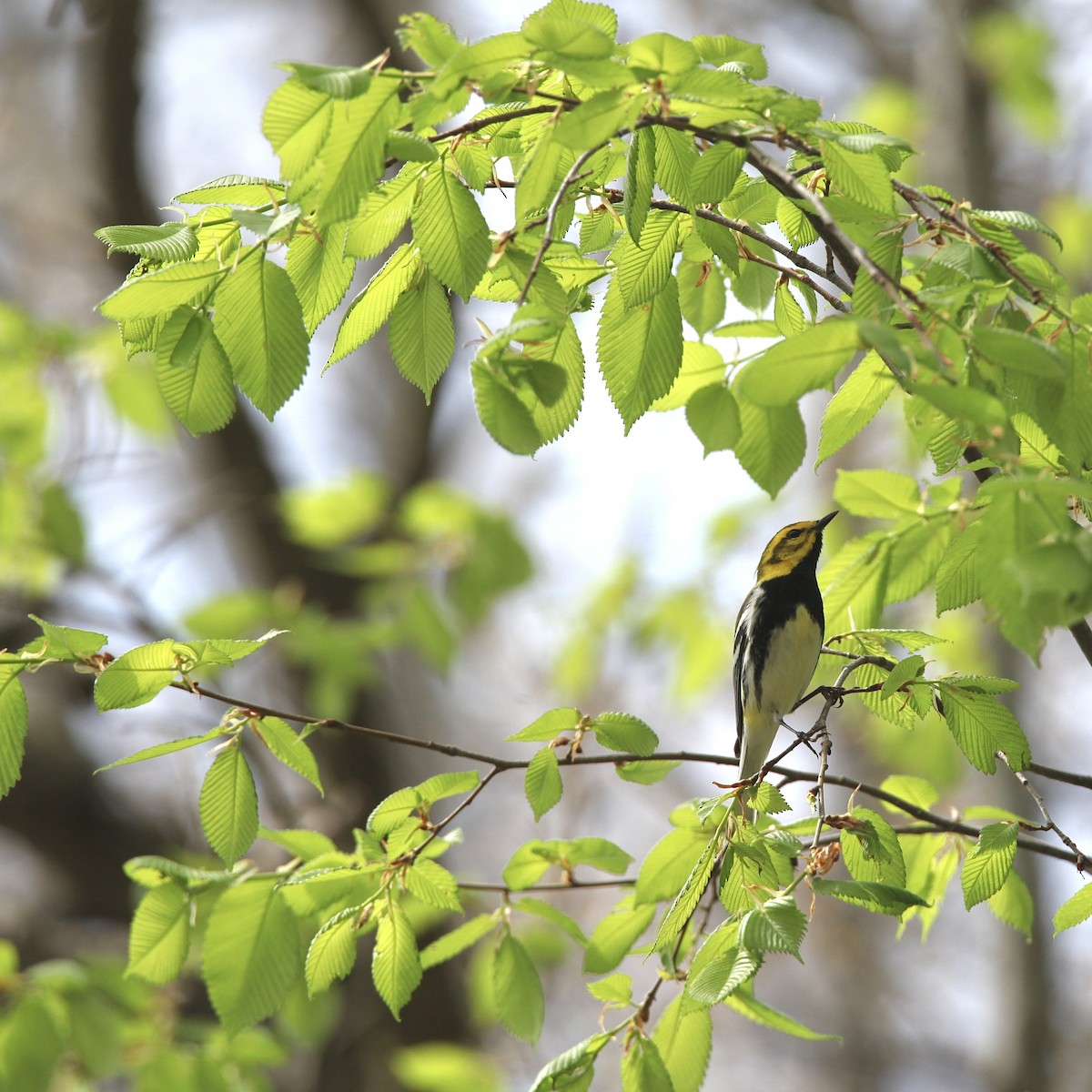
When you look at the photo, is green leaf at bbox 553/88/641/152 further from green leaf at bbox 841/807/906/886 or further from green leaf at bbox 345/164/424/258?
green leaf at bbox 841/807/906/886

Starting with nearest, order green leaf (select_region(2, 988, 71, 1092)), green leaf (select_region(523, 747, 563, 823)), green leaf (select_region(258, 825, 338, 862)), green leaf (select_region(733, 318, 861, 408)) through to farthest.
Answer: green leaf (select_region(733, 318, 861, 408)) → green leaf (select_region(523, 747, 563, 823)) → green leaf (select_region(258, 825, 338, 862)) → green leaf (select_region(2, 988, 71, 1092))

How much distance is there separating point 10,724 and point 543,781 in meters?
0.68

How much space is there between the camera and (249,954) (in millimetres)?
1641

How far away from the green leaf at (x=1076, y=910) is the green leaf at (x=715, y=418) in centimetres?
76

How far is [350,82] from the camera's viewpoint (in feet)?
3.74

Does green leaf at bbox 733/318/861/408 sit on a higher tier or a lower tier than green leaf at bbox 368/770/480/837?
higher

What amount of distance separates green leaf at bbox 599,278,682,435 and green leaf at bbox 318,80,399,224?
41 cm

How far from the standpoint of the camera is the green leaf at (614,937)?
1.80 metres

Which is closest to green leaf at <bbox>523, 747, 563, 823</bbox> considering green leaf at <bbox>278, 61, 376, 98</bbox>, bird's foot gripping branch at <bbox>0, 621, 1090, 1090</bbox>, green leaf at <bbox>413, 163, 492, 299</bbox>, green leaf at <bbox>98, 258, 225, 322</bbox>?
bird's foot gripping branch at <bbox>0, 621, 1090, 1090</bbox>

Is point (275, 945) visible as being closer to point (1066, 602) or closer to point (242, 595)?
point (1066, 602)

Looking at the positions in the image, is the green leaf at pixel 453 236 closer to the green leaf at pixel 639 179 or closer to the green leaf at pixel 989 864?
the green leaf at pixel 639 179

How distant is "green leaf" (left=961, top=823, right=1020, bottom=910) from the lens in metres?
1.51

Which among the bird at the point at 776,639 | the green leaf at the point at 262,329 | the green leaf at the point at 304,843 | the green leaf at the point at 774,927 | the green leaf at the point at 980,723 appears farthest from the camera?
the bird at the point at 776,639

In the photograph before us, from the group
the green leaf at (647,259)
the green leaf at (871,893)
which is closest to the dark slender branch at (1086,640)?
the green leaf at (871,893)
